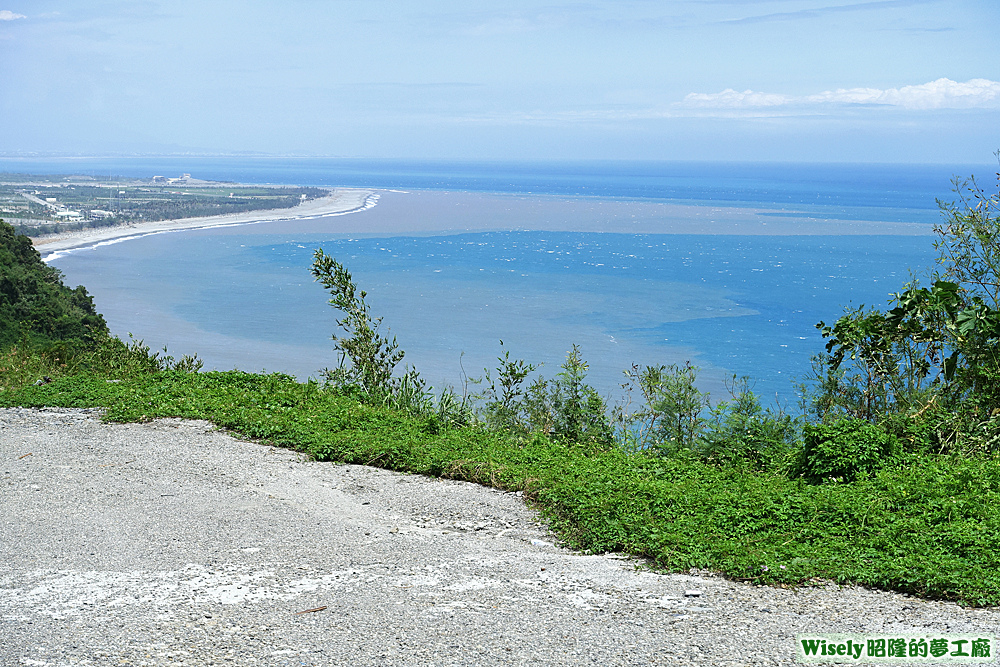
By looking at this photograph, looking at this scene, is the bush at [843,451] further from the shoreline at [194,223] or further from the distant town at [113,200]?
the distant town at [113,200]

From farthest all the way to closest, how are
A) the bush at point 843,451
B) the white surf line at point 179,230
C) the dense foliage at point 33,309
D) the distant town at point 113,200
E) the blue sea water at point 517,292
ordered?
the distant town at point 113,200
the white surf line at point 179,230
the blue sea water at point 517,292
the dense foliage at point 33,309
the bush at point 843,451

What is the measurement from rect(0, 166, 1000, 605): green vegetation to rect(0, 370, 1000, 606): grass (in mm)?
15

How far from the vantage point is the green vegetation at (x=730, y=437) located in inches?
175

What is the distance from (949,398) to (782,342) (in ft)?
112

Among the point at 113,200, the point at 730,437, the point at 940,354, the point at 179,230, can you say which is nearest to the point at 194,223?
the point at 179,230

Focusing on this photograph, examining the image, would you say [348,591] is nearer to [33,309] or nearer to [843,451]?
[843,451]

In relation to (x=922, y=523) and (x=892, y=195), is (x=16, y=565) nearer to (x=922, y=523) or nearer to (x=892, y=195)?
(x=922, y=523)

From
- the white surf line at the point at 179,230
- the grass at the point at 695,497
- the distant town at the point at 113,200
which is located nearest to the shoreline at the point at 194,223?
the white surf line at the point at 179,230

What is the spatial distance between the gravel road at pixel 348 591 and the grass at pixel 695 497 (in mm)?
178

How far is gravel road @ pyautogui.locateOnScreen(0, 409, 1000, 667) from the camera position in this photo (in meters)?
3.51

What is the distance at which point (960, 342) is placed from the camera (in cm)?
660

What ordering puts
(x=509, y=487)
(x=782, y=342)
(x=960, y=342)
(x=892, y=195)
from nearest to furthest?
(x=509, y=487)
(x=960, y=342)
(x=782, y=342)
(x=892, y=195)

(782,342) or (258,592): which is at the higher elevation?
(258,592)

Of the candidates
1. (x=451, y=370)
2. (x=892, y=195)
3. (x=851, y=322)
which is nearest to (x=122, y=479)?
(x=851, y=322)
